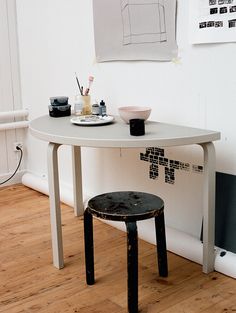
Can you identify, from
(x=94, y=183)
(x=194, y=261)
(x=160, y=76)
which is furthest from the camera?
(x=94, y=183)

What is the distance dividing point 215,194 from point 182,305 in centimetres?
59

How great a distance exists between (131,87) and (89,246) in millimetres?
1050

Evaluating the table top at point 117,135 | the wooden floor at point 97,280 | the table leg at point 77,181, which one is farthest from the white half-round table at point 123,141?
the table leg at point 77,181

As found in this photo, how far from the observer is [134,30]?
2605 mm

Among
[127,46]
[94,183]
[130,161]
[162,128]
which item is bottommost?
[94,183]

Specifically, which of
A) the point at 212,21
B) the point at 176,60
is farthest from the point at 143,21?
the point at 212,21

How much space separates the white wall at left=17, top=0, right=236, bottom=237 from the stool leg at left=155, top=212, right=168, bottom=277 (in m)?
0.36

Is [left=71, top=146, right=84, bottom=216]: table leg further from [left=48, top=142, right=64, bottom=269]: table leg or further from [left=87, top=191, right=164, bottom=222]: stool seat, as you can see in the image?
[left=87, top=191, right=164, bottom=222]: stool seat

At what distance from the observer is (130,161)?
9.30 feet

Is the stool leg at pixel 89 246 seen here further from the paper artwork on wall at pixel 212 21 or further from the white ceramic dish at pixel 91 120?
the paper artwork on wall at pixel 212 21

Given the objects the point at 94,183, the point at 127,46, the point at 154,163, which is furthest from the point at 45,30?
the point at 154,163

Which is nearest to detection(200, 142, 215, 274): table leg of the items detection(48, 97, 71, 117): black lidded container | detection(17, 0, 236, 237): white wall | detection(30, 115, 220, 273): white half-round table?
detection(30, 115, 220, 273): white half-round table

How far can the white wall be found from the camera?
7.47 ft

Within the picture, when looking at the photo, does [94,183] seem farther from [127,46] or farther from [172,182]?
[127,46]
